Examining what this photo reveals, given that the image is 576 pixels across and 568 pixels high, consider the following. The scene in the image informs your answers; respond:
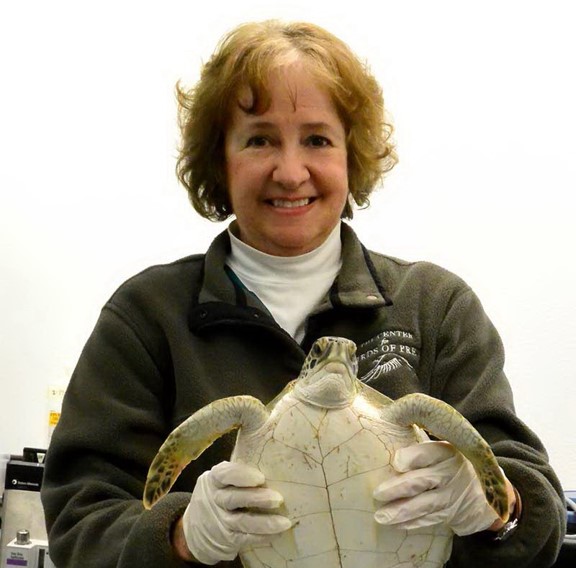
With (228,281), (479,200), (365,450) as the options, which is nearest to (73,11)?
(479,200)

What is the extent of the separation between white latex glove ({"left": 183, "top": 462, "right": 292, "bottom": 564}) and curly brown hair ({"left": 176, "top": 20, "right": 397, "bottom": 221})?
0.54 metres

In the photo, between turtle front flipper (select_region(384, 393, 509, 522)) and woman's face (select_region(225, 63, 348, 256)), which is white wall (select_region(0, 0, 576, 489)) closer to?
woman's face (select_region(225, 63, 348, 256))

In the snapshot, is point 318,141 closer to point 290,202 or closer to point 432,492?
point 290,202

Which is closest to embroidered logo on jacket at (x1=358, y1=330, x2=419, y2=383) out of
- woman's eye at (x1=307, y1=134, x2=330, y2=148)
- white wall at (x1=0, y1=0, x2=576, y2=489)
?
woman's eye at (x1=307, y1=134, x2=330, y2=148)

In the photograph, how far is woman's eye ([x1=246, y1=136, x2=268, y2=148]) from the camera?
117cm

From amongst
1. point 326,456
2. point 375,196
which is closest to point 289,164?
point 326,456

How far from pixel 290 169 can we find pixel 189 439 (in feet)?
1.44

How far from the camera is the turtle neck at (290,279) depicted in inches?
46.5

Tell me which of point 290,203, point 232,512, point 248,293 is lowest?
point 232,512

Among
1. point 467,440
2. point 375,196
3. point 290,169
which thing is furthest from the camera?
point 375,196

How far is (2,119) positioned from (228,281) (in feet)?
5.45

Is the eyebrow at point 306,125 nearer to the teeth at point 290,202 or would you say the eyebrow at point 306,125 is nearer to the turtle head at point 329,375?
the teeth at point 290,202

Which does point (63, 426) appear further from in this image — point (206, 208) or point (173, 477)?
point (206, 208)

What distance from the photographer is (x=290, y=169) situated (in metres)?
1.12
